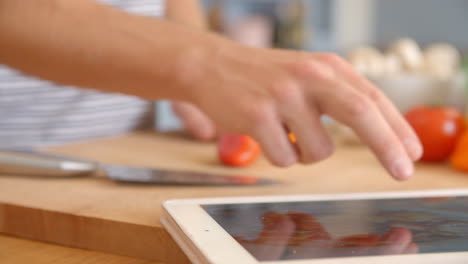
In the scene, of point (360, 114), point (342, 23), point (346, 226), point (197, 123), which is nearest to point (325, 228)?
point (346, 226)

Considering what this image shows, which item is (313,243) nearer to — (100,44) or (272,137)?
(272,137)

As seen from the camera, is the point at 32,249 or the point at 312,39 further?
the point at 312,39

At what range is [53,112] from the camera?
128 centimetres

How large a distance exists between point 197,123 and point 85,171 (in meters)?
0.38

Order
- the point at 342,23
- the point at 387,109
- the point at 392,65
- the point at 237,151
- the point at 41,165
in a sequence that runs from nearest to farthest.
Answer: the point at 387,109 < the point at 41,165 < the point at 237,151 < the point at 392,65 < the point at 342,23

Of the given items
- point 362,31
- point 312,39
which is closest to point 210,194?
point 312,39

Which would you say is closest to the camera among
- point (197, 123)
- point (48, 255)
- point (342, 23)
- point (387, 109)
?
point (48, 255)

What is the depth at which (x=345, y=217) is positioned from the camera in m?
0.63

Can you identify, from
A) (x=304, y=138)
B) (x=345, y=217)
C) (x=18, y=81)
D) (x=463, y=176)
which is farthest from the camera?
(x=18, y=81)

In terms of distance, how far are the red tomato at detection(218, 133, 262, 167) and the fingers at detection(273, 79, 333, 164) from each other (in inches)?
9.5

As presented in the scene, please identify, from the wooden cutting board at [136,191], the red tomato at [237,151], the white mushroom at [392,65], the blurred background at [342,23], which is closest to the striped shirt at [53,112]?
the wooden cutting board at [136,191]

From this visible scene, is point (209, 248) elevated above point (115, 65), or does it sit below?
below

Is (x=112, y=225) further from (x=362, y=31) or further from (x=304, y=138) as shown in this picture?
(x=362, y=31)

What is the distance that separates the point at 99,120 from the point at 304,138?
666 millimetres
